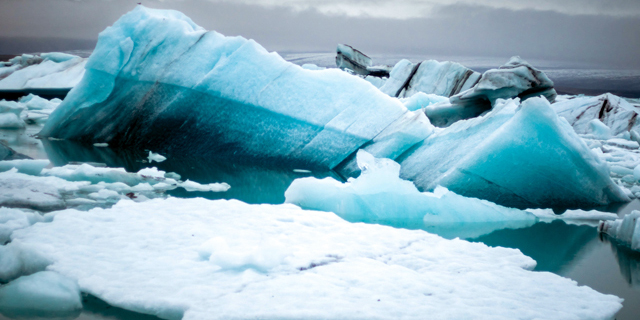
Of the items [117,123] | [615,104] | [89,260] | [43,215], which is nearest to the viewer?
[89,260]

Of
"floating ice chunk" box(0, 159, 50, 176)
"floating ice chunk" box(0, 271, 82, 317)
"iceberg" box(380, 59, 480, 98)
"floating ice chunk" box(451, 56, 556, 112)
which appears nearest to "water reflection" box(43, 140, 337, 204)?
"floating ice chunk" box(0, 159, 50, 176)

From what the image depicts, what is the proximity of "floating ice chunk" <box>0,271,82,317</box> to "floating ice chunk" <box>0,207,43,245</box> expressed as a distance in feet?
2.12

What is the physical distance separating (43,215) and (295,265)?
5.27 ft

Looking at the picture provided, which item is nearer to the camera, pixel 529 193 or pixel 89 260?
pixel 89 260

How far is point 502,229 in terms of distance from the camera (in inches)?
125

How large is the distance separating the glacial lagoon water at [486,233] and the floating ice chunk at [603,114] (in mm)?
5178

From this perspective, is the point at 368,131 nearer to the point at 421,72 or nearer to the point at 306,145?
the point at 306,145

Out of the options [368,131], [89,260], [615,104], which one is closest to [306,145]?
[368,131]

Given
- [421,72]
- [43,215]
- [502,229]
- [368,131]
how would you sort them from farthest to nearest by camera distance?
[421,72] → [368,131] → [502,229] → [43,215]

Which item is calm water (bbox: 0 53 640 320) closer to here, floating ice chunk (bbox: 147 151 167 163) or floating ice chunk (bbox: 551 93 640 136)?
floating ice chunk (bbox: 147 151 167 163)

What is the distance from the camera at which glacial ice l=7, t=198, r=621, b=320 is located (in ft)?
5.39

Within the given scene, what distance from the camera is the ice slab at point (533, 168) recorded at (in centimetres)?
379

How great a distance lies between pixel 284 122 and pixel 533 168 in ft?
8.11

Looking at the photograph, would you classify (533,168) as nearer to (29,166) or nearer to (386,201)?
(386,201)
